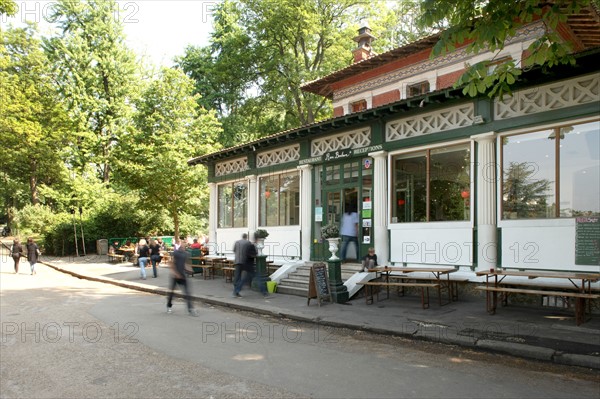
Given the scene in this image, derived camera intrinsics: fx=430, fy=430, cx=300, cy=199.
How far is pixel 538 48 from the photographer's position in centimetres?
691

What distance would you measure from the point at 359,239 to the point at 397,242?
1.42 metres

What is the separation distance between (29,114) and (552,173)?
1501 inches

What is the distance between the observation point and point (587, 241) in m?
8.42

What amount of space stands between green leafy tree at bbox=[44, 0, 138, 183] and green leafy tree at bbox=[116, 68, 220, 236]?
10.1 metres

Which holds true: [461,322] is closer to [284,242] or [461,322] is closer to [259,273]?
[259,273]

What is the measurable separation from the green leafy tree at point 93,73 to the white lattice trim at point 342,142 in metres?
25.9

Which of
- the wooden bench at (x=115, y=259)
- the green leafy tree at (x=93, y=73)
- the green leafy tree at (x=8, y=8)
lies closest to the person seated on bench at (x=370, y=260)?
the green leafy tree at (x=8, y=8)

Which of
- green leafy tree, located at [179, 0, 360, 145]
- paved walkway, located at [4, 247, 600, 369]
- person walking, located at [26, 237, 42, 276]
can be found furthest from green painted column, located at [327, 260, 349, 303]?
green leafy tree, located at [179, 0, 360, 145]

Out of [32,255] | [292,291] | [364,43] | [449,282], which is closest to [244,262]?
[292,291]

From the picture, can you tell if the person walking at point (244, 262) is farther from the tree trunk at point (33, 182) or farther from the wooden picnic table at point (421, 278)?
the tree trunk at point (33, 182)

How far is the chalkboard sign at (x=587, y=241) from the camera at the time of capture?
27.2 feet

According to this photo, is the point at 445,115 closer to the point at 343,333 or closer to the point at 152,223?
the point at 343,333

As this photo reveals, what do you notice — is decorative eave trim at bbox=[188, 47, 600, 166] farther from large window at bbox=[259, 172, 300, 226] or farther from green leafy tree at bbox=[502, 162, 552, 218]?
green leafy tree at bbox=[502, 162, 552, 218]

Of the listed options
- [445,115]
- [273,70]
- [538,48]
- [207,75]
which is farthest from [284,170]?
[207,75]
